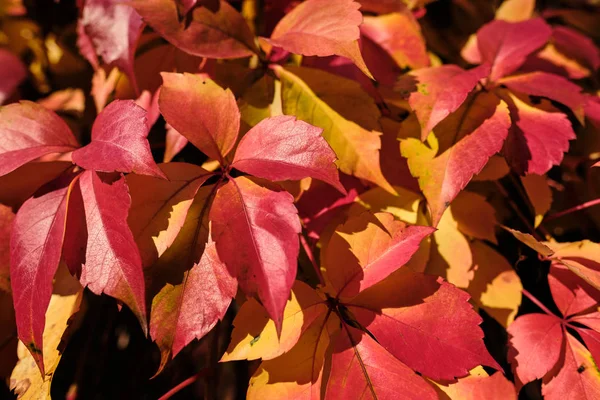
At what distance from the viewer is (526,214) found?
0.65 meters

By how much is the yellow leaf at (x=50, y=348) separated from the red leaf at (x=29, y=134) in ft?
0.50

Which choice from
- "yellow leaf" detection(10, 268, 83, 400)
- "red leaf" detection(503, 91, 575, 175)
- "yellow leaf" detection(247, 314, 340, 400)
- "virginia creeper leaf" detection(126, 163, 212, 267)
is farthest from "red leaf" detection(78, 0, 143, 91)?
"red leaf" detection(503, 91, 575, 175)

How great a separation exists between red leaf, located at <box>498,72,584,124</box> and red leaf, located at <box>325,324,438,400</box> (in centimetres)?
37

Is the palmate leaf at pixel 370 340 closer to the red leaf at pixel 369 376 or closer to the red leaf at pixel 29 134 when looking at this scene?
the red leaf at pixel 369 376

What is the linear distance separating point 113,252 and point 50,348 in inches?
6.7

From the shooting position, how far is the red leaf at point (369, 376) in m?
0.43

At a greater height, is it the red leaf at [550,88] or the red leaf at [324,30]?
the red leaf at [324,30]

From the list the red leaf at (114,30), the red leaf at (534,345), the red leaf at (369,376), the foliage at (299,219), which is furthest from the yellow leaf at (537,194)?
the red leaf at (114,30)

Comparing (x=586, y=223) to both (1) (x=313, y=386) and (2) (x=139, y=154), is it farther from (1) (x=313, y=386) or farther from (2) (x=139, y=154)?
(2) (x=139, y=154)

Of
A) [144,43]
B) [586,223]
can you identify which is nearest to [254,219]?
[144,43]

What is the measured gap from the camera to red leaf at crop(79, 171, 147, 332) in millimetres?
406

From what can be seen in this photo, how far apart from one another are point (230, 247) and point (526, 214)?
46 centimetres

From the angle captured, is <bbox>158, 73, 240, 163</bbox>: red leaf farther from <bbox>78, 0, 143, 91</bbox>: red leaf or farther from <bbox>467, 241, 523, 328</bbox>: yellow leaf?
<bbox>467, 241, 523, 328</bbox>: yellow leaf

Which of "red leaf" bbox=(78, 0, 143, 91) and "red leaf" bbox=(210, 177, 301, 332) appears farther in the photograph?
"red leaf" bbox=(78, 0, 143, 91)
